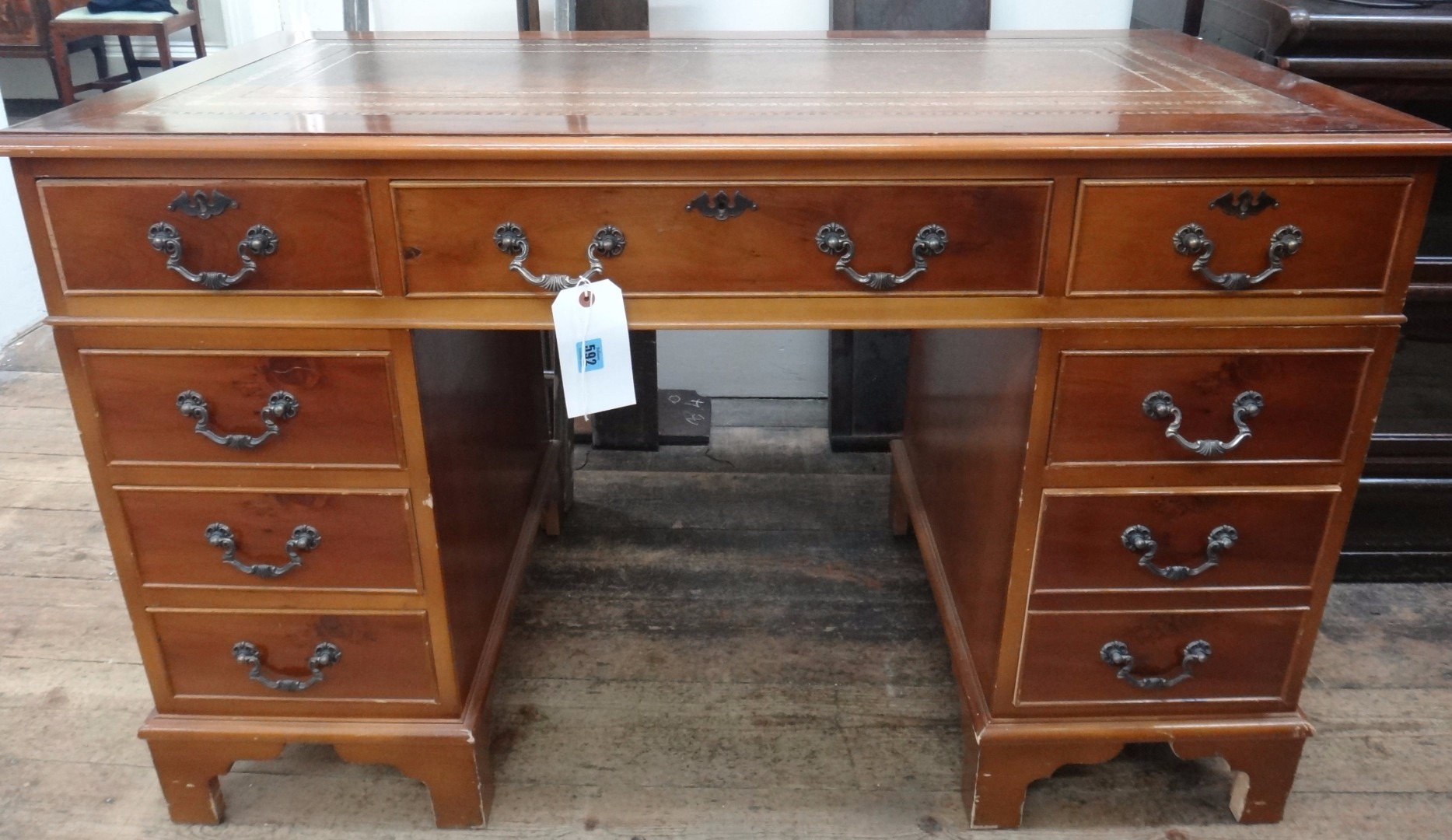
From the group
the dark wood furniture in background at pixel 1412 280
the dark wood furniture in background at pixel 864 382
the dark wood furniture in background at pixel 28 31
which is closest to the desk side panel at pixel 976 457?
the dark wood furniture in background at pixel 864 382

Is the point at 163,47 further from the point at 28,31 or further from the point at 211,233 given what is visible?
the point at 211,233

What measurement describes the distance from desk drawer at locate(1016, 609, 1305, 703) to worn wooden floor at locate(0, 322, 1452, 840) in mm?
193

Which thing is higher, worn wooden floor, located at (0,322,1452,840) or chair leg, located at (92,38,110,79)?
chair leg, located at (92,38,110,79)

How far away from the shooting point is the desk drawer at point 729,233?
3.21 ft

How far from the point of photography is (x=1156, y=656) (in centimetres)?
120

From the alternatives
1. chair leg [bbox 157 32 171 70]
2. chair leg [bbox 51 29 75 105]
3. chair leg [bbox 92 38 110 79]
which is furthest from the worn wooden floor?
Answer: chair leg [bbox 92 38 110 79]

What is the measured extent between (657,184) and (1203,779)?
1.04 meters

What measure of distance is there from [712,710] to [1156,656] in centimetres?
60

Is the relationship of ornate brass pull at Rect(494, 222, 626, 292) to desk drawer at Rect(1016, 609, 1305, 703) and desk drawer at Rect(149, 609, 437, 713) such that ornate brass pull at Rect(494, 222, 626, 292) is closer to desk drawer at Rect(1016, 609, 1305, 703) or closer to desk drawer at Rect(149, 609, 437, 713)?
desk drawer at Rect(149, 609, 437, 713)

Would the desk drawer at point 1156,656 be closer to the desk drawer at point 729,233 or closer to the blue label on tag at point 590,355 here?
the desk drawer at point 729,233

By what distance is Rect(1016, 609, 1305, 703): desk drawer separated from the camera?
1182 millimetres

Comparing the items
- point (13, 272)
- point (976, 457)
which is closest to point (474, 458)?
point (976, 457)

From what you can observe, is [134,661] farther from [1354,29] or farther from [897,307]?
[1354,29]

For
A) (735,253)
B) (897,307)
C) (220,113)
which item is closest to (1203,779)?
(897,307)
